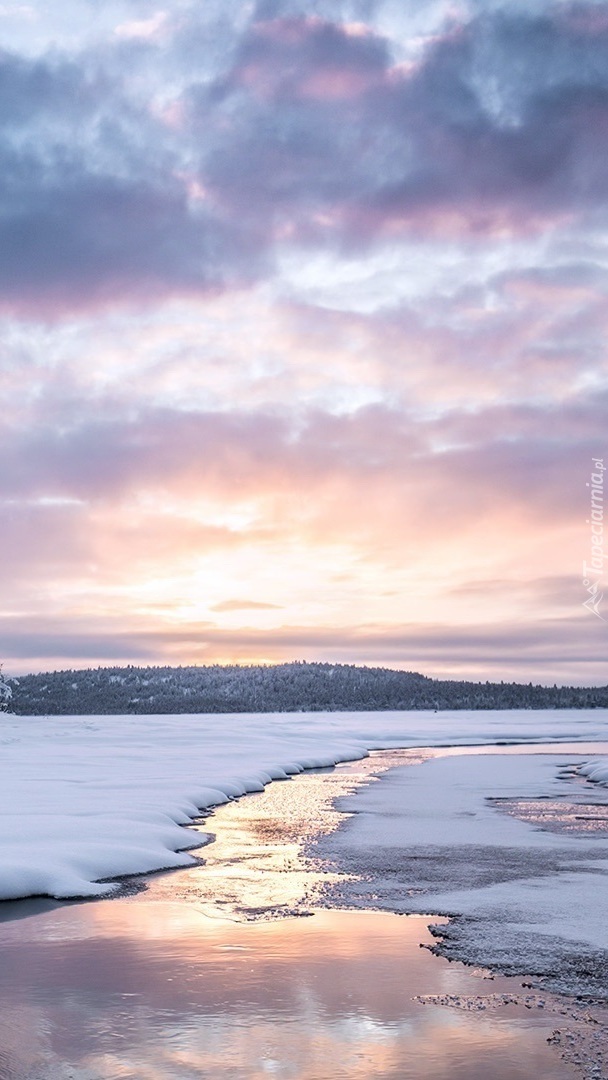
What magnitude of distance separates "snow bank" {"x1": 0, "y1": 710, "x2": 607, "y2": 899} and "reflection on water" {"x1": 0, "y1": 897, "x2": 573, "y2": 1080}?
9.23ft

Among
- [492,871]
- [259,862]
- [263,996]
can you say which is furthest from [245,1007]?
[259,862]

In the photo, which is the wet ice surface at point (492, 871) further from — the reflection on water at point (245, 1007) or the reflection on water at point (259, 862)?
the reflection on water at point (245, 1007)

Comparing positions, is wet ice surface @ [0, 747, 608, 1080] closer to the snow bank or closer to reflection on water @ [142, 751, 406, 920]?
reflection on water @ [142, 751, 406, 920]

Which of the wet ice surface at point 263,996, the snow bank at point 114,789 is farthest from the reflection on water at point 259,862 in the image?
the snow bank at point 114,789

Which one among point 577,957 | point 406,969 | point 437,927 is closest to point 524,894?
point 437,927

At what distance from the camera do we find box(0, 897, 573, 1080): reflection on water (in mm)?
6258

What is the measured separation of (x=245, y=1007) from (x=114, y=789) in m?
15.8

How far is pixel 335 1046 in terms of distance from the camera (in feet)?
21.7

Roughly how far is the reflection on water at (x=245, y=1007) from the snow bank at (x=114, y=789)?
2.81 meters

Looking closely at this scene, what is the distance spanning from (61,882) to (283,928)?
11.7 feet

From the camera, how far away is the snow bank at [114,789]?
→ 521 inches

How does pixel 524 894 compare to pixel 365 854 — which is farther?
pixel 365 854

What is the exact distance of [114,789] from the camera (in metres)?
22.5

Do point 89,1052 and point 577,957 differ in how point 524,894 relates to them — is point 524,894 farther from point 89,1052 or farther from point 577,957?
point 89,1052
